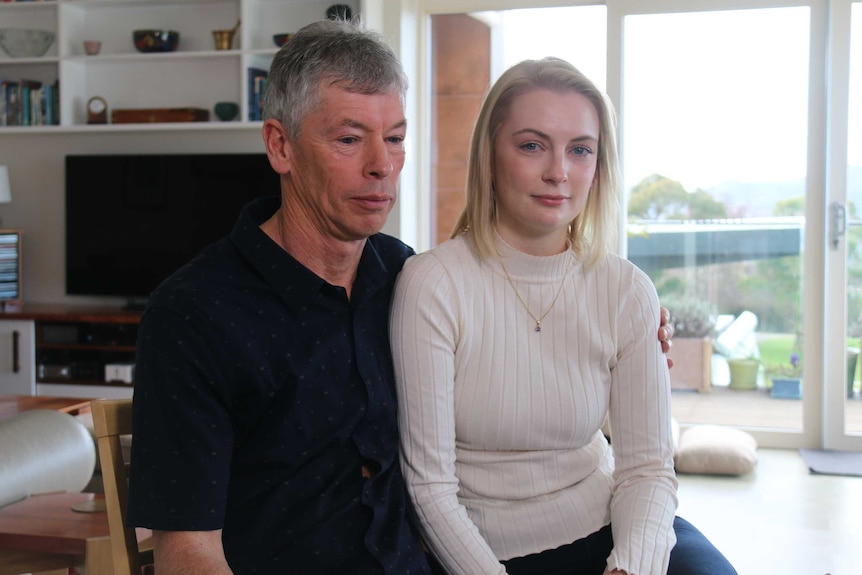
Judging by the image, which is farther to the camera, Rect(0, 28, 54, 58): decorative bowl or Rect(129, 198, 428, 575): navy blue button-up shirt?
Rect(0, 28, 54, 58): decorative bowl

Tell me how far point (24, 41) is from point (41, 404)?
2.63 m

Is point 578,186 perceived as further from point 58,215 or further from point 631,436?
point 58,215

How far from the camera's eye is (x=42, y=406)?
12.1 feet

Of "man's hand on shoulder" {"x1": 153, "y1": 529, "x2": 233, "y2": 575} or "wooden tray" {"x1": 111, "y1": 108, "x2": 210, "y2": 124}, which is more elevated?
"wooden tray" {"x1": 111, "y1": 108, "x2": 210, "y2": 124}

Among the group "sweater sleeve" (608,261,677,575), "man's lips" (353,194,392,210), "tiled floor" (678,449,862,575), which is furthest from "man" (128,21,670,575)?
"tiled floor" (678,449,862,575)

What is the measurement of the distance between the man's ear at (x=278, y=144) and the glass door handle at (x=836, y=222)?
4061mm

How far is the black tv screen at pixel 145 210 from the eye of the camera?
522 cm

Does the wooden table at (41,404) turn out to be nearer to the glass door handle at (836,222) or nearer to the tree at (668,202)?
the tree at (668,202)

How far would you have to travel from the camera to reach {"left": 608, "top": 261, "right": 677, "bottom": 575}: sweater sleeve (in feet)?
5.00

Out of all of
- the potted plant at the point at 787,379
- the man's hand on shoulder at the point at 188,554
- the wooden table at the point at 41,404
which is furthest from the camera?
the potted plant at the point at 787,379

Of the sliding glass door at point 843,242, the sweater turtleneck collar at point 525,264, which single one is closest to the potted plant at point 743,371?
the sliding glass door at point 843,242

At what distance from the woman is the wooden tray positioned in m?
3.94

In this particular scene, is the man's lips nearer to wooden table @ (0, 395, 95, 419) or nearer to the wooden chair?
the wooden chair

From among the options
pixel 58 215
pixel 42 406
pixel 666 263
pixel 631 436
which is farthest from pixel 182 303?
pixel 58 215
